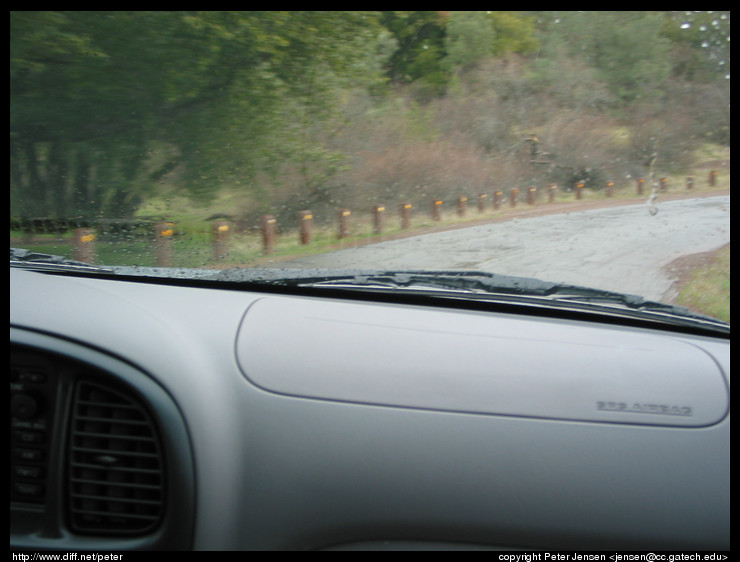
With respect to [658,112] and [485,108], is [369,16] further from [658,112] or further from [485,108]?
[658,112]

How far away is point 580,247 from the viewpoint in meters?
3.00

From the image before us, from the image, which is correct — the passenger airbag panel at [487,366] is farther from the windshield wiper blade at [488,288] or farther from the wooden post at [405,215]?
the wooden post at [405,215]

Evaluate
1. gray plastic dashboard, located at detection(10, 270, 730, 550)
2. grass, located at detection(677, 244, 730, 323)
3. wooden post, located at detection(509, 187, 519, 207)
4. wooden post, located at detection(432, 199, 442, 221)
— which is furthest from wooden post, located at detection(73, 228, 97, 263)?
grass, located at detection(677, 244, 730, 323)

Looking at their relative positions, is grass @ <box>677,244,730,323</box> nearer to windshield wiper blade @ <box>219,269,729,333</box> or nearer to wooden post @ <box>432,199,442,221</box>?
windshield wiper blade @ <box>219,269,729,333</box>

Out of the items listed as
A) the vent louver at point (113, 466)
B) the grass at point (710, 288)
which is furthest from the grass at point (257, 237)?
the vent louver at point (113, 466)

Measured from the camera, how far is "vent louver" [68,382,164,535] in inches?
98.0

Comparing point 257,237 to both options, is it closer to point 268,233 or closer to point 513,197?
point 268,233

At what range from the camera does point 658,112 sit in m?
2.97

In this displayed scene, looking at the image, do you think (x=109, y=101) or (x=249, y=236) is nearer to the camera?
(x=249, y=236)

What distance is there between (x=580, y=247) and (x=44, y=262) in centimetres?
254

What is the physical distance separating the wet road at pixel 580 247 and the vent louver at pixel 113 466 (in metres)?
1.00
